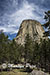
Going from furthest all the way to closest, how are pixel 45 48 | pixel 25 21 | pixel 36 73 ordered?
pixel 25 21 → pixel 45 48 → pixel 36 73

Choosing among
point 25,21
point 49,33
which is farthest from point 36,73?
point 25,21

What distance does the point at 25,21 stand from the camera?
185m

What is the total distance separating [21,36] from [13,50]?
10375 cm

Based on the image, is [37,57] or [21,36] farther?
[21,36]

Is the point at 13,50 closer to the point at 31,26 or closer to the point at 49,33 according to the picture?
the point at 49,33

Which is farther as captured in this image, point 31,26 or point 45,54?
point 31,26

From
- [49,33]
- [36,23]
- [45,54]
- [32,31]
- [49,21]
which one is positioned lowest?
[45,54]

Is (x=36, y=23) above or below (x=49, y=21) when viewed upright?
above

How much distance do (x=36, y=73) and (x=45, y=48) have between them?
19551 millimetres

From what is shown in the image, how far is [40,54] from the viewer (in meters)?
42.6

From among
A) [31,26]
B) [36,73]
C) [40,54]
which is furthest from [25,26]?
[36,73]

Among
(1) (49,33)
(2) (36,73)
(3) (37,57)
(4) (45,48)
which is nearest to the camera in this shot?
(1) (49,33)

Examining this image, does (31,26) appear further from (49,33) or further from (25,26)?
(49,33)

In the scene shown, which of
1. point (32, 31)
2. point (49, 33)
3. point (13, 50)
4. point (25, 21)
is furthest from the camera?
point (25, 21)
